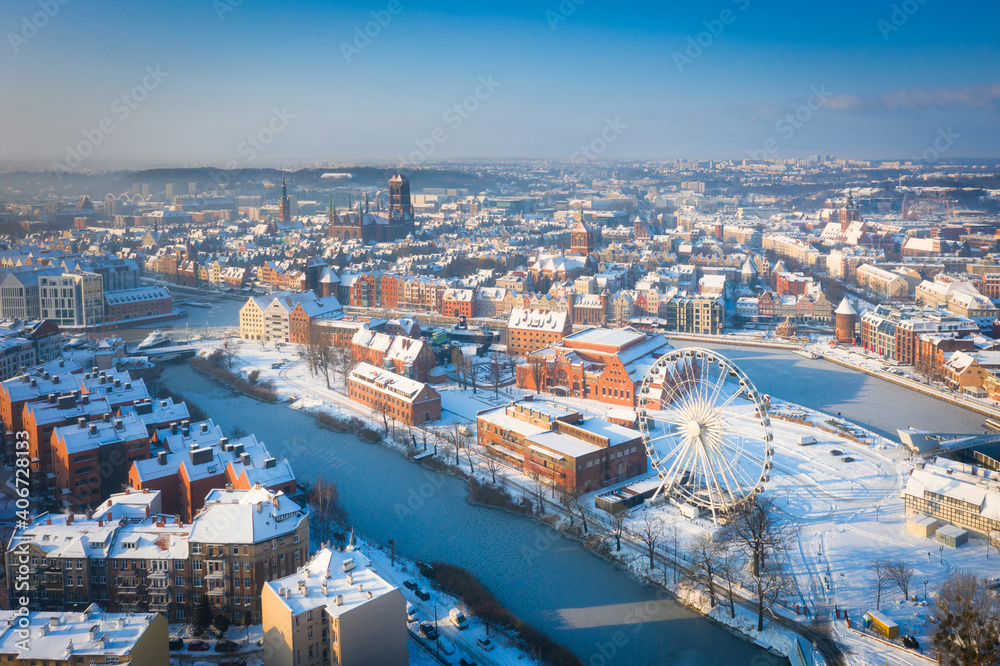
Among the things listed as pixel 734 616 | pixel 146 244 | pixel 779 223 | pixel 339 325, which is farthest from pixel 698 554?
pixel 779 223

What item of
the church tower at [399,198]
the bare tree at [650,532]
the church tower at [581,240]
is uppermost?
the church tower at [399,198]

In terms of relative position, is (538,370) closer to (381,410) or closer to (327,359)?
(381,410)

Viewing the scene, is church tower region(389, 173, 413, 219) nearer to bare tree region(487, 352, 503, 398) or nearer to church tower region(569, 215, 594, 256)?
church tower region(569, 215, 594, 256)

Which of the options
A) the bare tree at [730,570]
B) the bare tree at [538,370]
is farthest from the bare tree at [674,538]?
the bare tree at [538,370]

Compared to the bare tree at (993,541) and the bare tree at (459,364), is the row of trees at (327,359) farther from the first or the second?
the bare tree at (993,541)

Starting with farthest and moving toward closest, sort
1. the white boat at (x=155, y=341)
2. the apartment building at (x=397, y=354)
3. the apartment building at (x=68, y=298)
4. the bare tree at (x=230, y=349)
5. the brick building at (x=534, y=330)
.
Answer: the apartment building at (x=68, y=298) → the white boat at (x=155, y=341) → the bare tree at (x=230, y=349) → the brick building at (x=534, y=330) → the apartment building at (x=397, y=354)

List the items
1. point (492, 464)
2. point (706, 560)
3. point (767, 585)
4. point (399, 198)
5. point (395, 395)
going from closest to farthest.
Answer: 1. point (767, 585)
2. point (706, 560)
3. point (492, 464)
4. point (395, 395)
5. point (399, 198)

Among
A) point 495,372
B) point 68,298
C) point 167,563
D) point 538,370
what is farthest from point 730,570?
point 68,298
